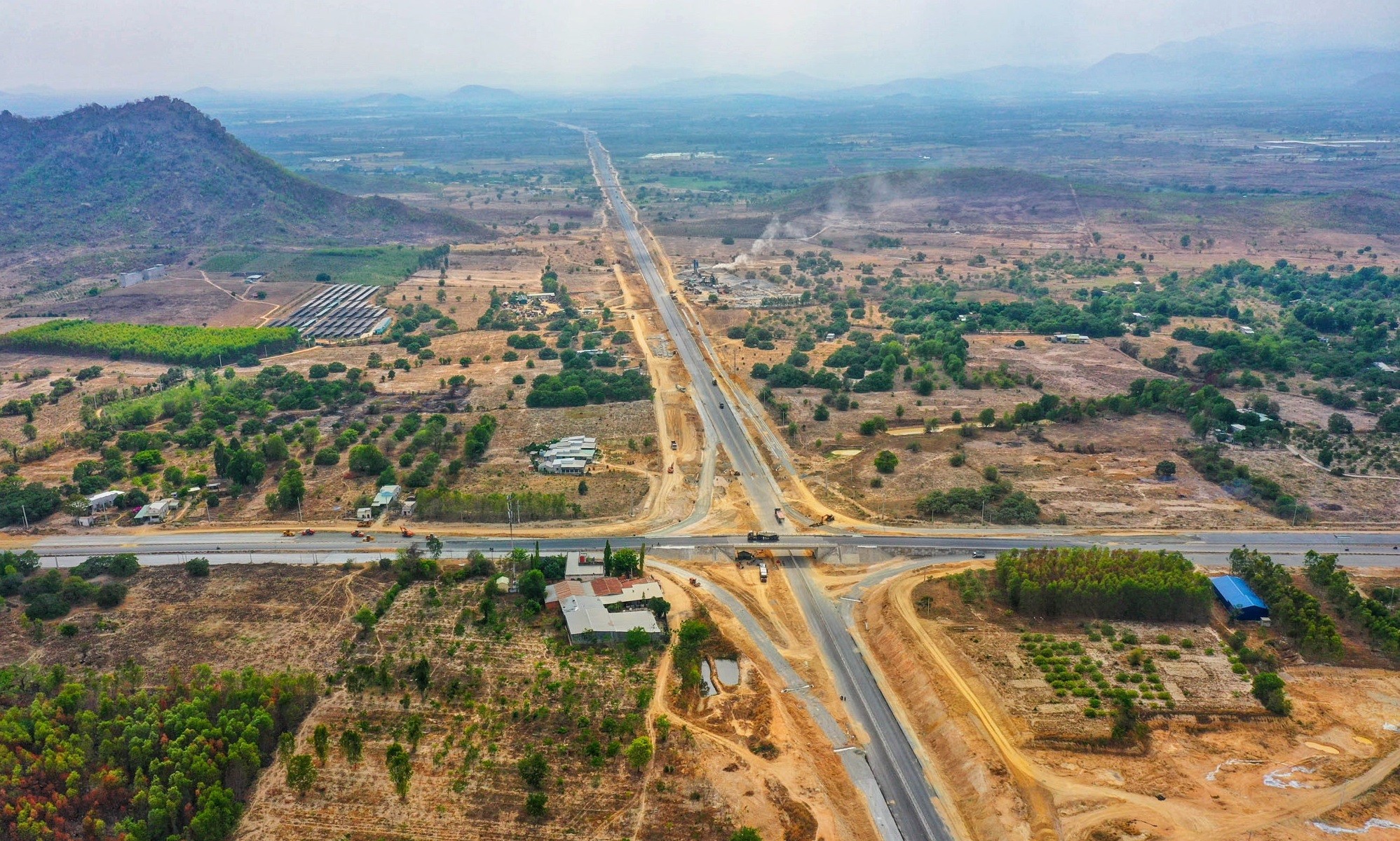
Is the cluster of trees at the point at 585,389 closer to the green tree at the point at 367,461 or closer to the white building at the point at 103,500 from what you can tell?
the green tree at the point at 367,461

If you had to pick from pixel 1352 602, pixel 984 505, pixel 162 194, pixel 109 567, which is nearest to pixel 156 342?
pixel 109 567

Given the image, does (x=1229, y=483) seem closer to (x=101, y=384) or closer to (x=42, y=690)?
(x=42, y=690)

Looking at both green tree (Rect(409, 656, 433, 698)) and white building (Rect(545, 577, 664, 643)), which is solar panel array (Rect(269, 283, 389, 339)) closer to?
white building (Rect(545, 577, 664, 643))

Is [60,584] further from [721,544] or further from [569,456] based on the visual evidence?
[721,544]

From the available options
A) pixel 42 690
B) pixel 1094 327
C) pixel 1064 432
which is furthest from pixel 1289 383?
pixel 42 690

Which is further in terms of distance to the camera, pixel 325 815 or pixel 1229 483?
pixel 1229 483

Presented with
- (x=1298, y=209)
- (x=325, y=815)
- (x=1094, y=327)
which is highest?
(x=1298, y=209)
